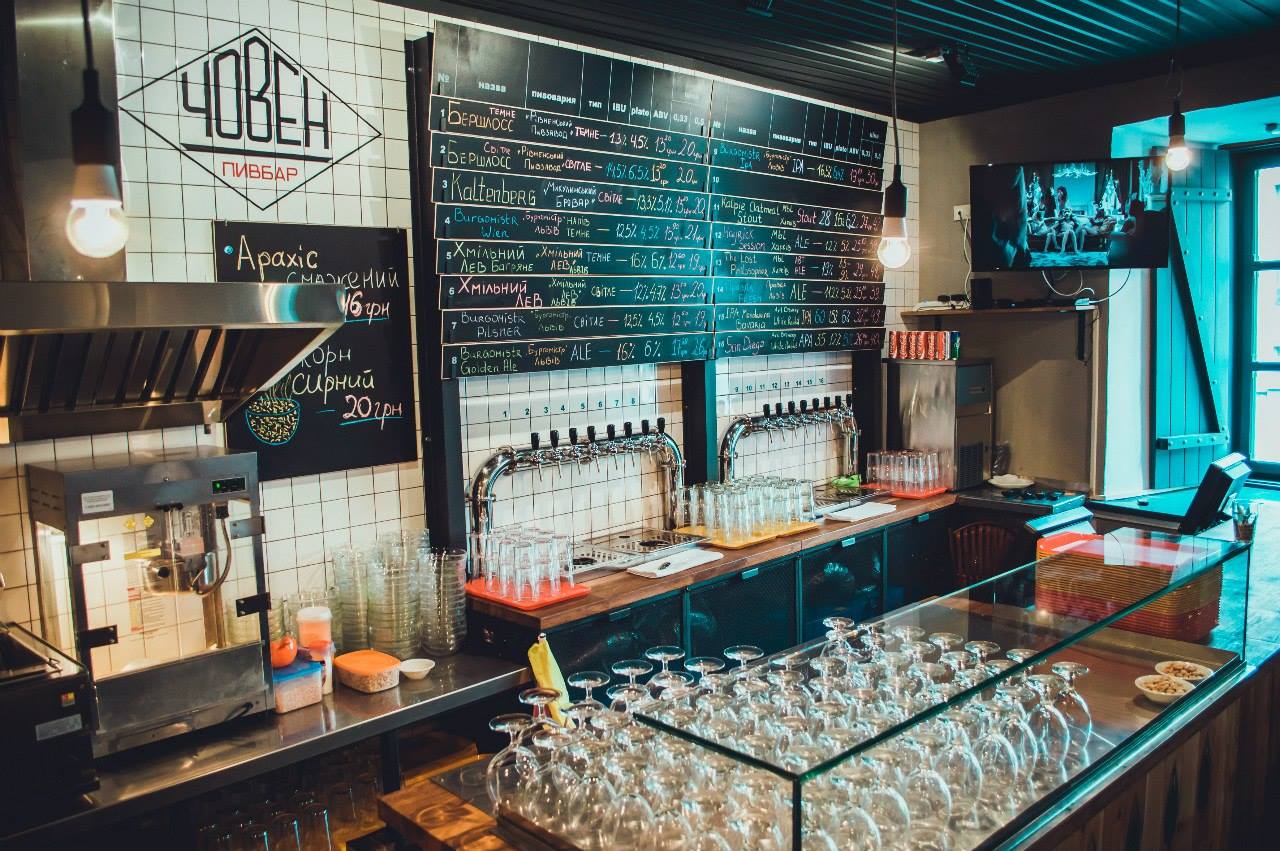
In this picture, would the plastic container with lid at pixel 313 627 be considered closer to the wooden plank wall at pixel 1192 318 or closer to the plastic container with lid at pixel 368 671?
the plastic container with lid at pixel 368 671

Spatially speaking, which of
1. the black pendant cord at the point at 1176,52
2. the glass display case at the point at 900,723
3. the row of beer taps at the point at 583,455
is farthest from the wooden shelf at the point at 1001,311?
the glass display case at the point at 900,723

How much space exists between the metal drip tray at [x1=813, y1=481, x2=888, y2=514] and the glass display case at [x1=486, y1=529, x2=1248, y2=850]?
228 centimetres

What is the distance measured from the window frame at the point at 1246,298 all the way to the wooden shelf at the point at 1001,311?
52.5 inches

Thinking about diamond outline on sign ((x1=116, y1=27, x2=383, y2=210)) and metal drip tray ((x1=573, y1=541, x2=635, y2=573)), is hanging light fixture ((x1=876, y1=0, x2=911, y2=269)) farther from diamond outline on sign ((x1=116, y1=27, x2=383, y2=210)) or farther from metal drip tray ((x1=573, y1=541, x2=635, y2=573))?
diamond outline on sign ((x1=116, y1=27, x2=383, y2=210))

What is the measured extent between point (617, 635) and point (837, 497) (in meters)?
2.29

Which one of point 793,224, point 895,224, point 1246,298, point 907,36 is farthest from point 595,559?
point 1246,298

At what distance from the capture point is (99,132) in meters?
2.33

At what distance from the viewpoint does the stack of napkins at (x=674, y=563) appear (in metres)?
4.36

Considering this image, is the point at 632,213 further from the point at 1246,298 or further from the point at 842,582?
the point at 1246,298

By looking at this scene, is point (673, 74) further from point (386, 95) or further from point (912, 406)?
point (912, 406)

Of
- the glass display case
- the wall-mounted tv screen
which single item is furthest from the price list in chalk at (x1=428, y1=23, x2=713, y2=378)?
the glass display case

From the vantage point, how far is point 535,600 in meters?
3.89

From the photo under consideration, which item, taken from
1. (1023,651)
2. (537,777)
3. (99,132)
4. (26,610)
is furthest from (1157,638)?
(26,610)

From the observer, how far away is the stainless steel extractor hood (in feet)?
8.61
